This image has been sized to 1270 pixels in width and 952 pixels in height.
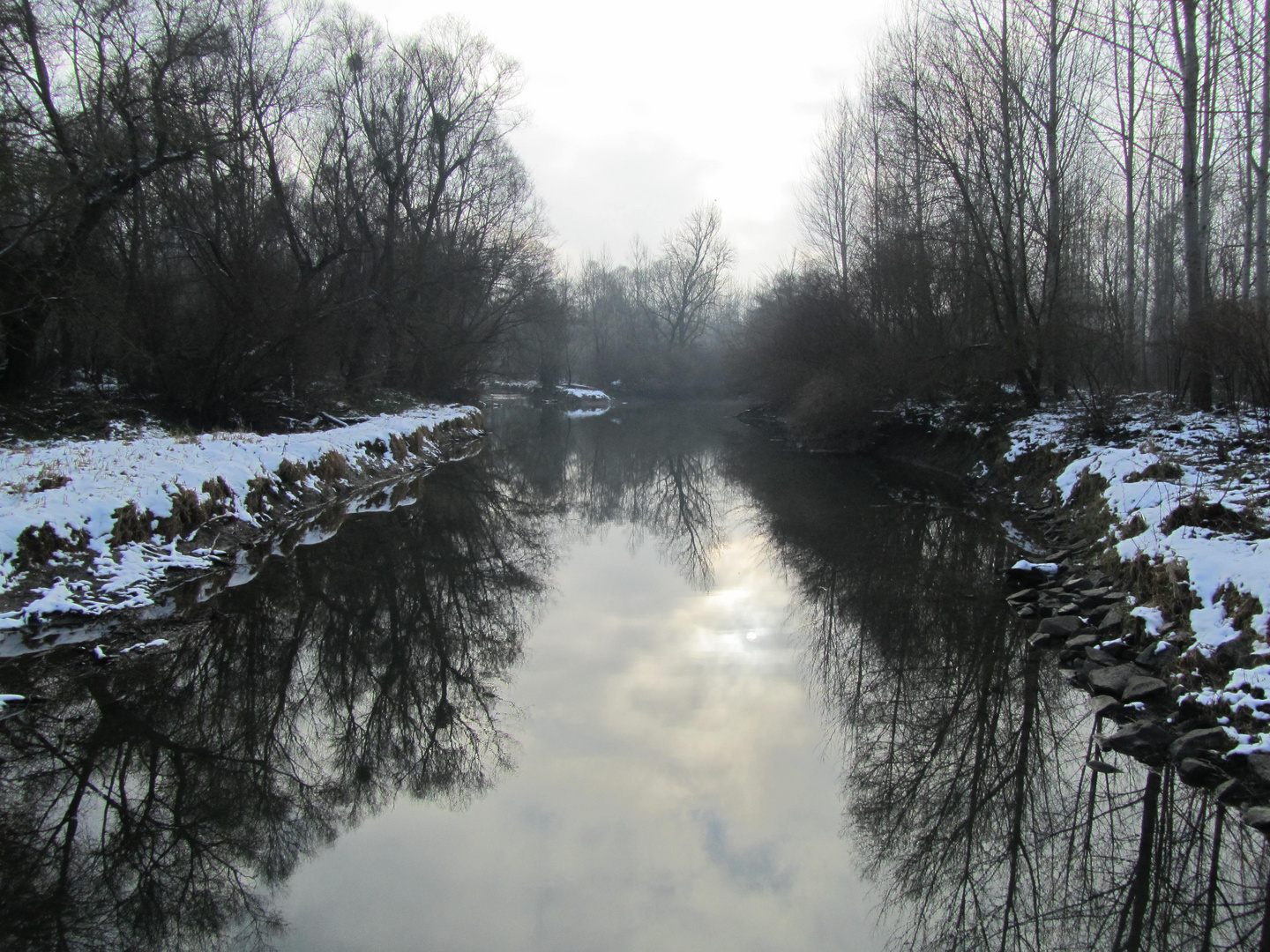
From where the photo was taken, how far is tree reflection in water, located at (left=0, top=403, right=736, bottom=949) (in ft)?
12.1

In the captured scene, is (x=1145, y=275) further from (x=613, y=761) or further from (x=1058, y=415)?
(x=613, y=761)

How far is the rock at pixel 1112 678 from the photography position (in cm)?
579

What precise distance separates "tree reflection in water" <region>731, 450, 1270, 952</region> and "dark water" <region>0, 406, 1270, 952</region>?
0.06ft

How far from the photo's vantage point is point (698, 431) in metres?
33.5

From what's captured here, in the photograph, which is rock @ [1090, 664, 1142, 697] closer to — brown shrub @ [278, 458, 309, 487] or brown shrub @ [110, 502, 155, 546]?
brown shrub @ [110, 502, 155, 546]

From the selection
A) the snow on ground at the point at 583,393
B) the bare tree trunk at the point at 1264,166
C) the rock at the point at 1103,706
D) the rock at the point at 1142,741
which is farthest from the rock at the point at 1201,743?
the snow on ground at the point at 583,393

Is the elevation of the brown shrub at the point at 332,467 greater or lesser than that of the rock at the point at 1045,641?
greater

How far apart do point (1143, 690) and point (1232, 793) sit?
49.6 inches

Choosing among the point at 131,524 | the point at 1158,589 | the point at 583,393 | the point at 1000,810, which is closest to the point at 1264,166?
the point at 1158,589

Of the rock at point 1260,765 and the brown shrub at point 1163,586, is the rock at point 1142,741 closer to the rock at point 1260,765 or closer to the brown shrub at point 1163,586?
the rock at point 1260,765

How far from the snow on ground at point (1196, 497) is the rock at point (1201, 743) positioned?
7 centimetres

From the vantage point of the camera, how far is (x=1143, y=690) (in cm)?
558

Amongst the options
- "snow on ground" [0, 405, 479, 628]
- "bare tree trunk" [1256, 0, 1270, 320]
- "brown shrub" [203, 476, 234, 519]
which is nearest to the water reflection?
"snow on ground" [0, 405, 479, 628]

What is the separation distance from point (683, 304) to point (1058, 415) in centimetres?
5404
